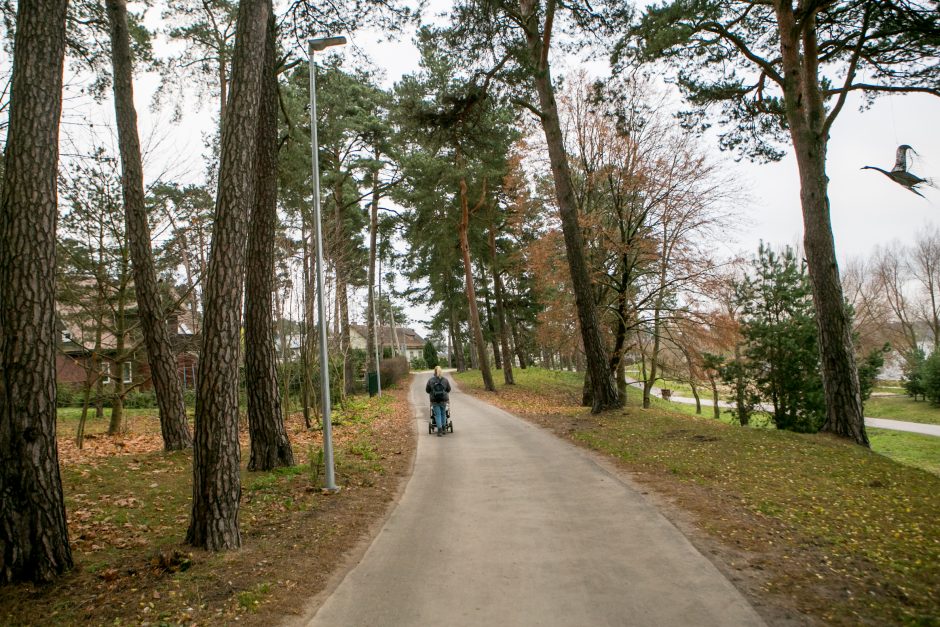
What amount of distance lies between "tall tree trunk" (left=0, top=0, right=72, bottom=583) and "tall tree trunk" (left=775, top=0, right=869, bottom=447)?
42.0 ft

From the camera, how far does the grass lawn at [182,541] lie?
4203 millimetres

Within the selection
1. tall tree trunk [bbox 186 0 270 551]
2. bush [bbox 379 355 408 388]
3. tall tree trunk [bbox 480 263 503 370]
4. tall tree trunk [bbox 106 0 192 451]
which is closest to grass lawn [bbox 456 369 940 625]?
tall tree trunk [bbox 186 0 270 551]

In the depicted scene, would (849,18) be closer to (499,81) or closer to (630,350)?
(499,81)

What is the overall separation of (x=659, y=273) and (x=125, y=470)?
15.7 meters

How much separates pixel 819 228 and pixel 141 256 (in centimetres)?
1335

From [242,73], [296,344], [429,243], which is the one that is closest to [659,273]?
[296,344]

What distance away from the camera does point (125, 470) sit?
8828 millimetres

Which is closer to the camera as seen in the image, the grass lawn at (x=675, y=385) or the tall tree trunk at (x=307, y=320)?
the tall tree trunk at (x=307, y=320)

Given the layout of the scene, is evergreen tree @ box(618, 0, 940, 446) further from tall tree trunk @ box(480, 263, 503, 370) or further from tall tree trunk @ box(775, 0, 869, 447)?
tall tree trunk @ box(480, 263, 503, 370)

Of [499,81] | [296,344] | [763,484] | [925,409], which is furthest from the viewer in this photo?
[925,409]

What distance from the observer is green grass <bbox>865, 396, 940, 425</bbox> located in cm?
2759

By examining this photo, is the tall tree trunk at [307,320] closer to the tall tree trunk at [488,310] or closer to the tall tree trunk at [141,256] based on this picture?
the tall tree trunk at [141,256]

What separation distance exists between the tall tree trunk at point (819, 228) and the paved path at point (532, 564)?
6440 mm

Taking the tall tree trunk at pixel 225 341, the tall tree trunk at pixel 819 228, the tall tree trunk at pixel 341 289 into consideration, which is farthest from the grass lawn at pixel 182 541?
the tall tree trunk at pixel 819 228
